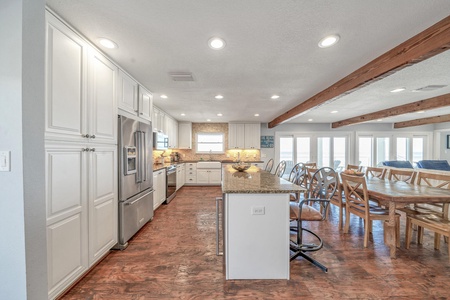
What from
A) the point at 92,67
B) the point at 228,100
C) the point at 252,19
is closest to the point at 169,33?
the point at 252,19

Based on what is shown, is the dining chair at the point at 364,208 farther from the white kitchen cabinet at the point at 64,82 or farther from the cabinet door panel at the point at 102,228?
the white kitchen cabinet at the point at 64,82

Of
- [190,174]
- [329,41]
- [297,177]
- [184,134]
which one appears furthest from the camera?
[184,134]

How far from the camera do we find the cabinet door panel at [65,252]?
57.4 inches

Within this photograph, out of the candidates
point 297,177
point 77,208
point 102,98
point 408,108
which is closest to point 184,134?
point 102,98

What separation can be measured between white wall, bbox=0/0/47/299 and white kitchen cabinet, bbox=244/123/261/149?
611 cm

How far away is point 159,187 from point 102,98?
2376 millimetres

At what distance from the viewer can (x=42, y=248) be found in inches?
46.9

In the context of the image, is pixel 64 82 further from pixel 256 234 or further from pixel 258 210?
pixel 256 234

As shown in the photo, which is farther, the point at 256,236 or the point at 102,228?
the point at 102,228

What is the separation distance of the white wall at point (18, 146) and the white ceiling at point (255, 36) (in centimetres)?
50

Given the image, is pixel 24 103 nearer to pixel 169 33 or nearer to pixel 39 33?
pixel 39 33

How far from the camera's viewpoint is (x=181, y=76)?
8.75 ft

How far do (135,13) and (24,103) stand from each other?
3.35ft

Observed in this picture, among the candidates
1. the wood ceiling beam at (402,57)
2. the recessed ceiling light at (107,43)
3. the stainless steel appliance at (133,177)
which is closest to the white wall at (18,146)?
the recessed ceiling light at (107,43)
